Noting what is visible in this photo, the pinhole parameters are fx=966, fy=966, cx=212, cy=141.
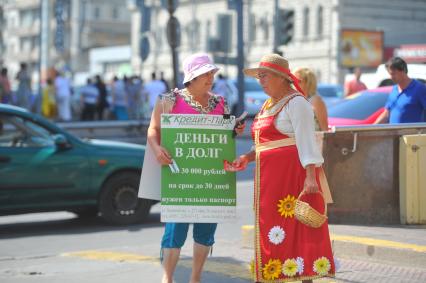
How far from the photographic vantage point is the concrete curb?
7734 mm

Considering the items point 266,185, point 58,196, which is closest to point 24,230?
point 58,196

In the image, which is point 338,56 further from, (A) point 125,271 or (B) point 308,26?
(A) point 125,271

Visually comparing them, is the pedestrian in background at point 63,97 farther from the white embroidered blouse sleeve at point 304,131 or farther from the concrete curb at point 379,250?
the white embroidered blouse sleeve at point 304,131

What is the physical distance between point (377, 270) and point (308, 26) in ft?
256

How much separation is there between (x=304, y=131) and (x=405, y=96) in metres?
4.32

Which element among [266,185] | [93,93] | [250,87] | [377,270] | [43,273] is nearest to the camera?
[266,185]

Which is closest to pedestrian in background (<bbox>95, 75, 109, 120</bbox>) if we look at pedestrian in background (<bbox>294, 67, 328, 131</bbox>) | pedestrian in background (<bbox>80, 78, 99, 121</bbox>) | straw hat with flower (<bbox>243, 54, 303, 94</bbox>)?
pedestrian in background (<bbox>80, 78, 99, 121</bbox>)

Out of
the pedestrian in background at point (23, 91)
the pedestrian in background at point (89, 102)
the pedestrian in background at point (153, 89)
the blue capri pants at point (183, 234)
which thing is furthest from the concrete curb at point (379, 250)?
the pedestrian in background at point (89, 102)

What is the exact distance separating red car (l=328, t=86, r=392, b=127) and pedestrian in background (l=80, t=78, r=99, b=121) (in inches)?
775

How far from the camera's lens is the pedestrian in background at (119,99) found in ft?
104

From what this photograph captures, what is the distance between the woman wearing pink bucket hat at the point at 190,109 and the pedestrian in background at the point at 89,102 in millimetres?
25936

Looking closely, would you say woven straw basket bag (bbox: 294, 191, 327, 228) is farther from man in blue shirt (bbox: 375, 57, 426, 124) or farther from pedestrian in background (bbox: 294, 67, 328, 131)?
man in blue shirt (bbox: 375, 57, 426, 124)

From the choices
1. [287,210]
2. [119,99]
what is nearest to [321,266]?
[287,210]

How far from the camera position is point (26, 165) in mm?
11016
